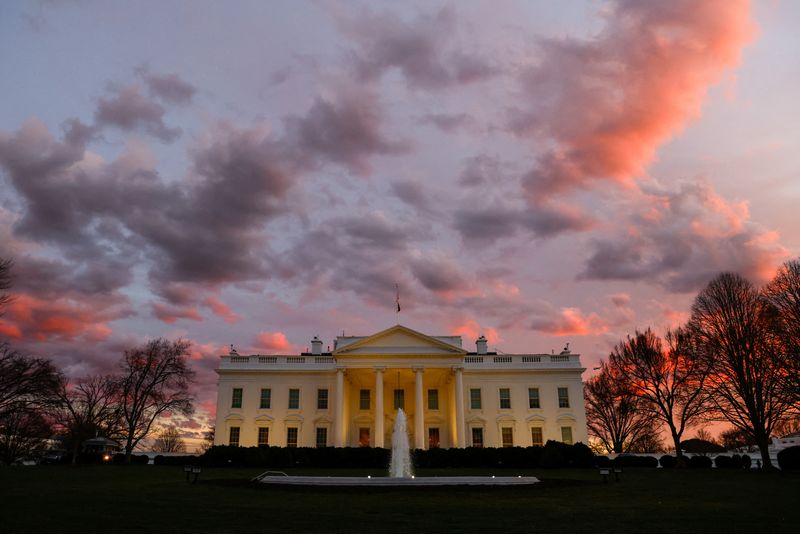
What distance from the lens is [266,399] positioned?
160 feet

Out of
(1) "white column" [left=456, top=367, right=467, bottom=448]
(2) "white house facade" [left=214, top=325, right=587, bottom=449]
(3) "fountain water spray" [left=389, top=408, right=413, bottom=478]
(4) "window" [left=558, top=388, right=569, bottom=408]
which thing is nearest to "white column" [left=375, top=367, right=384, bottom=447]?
(2) "white house facade" [left=214, top=325, right=587, bottom=449]

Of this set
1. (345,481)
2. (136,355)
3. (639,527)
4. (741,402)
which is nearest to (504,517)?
(639,527)

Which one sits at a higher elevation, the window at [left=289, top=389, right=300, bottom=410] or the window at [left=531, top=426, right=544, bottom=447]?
the window at [left=289, top=389, right=300, bottom=410]

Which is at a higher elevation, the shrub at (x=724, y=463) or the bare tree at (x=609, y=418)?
the bare tree at (x=609, y=418)

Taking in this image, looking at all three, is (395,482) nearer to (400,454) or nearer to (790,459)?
(400,454)

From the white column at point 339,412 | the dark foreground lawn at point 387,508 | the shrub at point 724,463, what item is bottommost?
the shrub at point 724,463

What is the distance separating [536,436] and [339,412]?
1763 centimetres

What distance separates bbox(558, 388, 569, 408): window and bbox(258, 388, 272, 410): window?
85.2ft

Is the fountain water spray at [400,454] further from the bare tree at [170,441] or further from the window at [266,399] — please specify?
the bare tree at [170,441]

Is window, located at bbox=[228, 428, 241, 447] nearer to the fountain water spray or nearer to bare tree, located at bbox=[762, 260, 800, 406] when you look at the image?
the fountain water spray

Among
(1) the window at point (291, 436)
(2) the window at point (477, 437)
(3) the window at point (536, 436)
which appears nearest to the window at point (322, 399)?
(1) the window at point (291, 436)

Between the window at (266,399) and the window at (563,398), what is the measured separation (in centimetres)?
2596

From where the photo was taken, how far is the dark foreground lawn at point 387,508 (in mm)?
11555

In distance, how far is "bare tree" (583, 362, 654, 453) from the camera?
198ft
